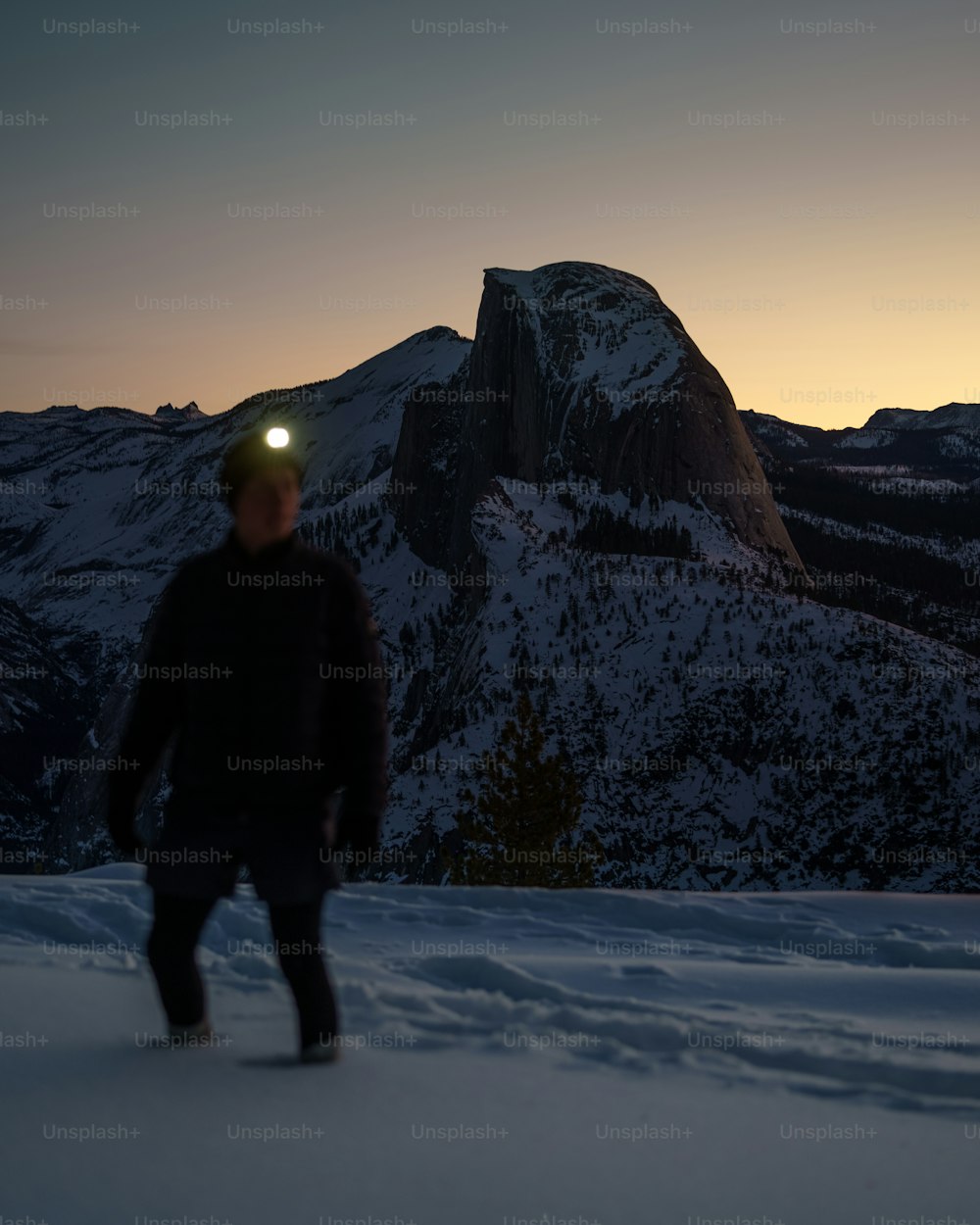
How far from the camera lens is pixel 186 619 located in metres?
3.55

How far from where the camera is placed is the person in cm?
345

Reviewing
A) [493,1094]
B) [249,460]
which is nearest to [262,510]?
[249,460]

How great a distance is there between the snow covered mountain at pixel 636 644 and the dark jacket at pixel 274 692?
26.3 metres

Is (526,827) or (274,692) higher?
(274,692)

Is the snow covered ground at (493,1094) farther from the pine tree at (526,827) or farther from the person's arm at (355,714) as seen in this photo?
the pine tree at (526,827)

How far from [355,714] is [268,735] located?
0.92 feet

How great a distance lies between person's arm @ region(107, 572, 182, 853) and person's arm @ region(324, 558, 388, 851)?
1.75 ft

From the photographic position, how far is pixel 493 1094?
339 centimetres

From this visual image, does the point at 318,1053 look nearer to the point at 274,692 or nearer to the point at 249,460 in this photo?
the point at 274,692

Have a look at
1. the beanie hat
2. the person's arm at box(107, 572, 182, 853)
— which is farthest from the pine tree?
the beanie hat

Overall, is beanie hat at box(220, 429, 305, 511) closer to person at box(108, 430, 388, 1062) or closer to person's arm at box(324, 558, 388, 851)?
person at box(108, 430, 388, 1062)

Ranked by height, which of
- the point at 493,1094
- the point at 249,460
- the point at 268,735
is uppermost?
the point at 249,460

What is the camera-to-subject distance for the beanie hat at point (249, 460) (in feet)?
11.6

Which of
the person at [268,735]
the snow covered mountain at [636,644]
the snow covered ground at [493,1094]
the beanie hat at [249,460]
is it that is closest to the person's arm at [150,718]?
the person at [268,735]
